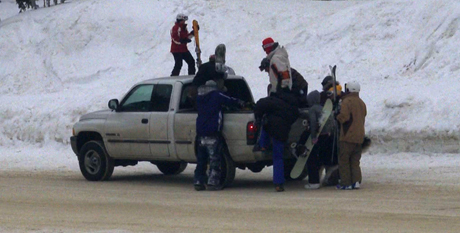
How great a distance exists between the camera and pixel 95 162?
1617 centimetres

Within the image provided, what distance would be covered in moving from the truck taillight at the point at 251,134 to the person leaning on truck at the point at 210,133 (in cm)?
46

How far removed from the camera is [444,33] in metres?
21.3

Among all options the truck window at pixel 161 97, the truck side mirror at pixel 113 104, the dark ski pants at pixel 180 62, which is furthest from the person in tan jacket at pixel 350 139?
the dark ski pants at pixel 180 62

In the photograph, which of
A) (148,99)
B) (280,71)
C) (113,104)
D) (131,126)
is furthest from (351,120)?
(113,104)

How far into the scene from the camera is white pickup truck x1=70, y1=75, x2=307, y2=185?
46.9ft

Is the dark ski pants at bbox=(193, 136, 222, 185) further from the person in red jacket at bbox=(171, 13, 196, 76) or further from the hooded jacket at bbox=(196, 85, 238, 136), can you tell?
the person in red jacket at bbox=(171, 13, 196, 76)

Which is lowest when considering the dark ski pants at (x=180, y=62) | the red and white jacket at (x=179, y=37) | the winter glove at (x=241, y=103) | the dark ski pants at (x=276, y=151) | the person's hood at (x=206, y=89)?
the dark ski pants at (x=276, y=151)

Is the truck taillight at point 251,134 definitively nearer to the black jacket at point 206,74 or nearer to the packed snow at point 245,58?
the black jacket at point 206,74

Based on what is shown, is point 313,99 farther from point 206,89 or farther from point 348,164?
point 206,89

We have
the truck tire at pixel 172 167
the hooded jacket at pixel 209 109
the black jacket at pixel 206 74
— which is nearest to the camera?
the hooded jacket at pixel 209 109

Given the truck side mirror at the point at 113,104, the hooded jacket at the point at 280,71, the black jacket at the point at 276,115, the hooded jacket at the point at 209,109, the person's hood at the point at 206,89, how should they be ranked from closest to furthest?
the black jacket at the point at 276,115, the hooded jacket at the point at 209,109, the hooded jacket at the point at 280,71, the person's hood at the point at 206,89, the truck side mirror at the point at 113,104

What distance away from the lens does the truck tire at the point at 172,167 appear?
56.2ft

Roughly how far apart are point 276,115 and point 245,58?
1069 cm

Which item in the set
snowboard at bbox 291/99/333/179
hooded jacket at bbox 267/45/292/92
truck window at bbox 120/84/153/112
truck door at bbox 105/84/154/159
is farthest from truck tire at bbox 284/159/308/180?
truck window at bbox 120/84/153/112
